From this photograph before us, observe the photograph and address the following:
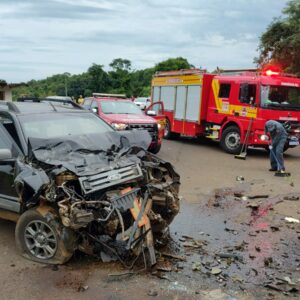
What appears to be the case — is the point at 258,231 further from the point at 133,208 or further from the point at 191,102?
the point at 191,102

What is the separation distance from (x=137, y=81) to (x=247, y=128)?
52477 mm

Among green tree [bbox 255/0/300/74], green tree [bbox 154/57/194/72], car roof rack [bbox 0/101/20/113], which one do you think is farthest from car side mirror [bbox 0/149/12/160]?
green tree [bbox 154/57/194/72]

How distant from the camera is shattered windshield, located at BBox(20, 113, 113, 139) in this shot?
5746 millimetres

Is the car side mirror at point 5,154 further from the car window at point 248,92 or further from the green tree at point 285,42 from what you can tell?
the green tree at point 285,42

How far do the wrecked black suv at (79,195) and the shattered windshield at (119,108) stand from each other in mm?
7429

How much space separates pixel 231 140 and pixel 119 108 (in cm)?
390

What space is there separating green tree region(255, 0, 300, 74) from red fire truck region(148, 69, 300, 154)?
28.0 ft

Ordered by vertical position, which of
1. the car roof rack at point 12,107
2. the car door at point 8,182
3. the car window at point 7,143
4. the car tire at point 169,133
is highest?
the car roof rack at point 12,107

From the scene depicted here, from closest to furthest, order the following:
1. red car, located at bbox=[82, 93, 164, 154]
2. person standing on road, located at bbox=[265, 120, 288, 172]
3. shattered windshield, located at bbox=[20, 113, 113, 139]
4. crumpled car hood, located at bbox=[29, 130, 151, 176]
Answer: crumpled car hood, located at bbox=[29, 130, 151, 176], shattered windshield, located at bbox=[20, 113, 113, 139], person standing on road, located at bbox=[265, 120, 288, 172], red car, located at bbox=[82, 93, 164, 154]

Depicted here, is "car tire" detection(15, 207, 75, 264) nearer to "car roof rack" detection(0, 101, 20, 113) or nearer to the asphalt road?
the asphalt road

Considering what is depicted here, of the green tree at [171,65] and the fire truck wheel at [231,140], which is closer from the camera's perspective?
the fire truck wheel at [231,140]

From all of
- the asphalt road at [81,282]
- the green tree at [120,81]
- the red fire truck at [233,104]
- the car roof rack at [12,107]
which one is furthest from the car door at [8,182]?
the green tree at [120,81]

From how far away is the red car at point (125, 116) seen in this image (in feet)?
40.2

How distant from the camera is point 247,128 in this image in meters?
13.6
